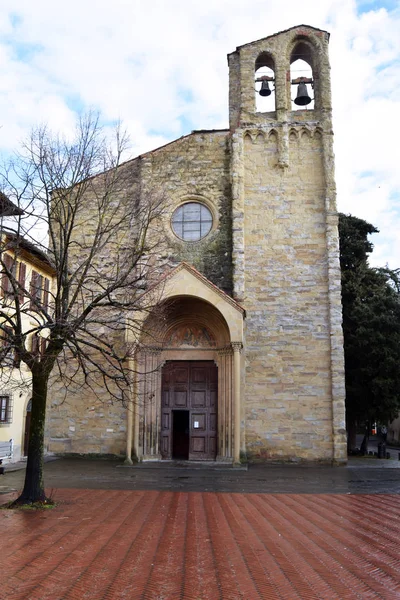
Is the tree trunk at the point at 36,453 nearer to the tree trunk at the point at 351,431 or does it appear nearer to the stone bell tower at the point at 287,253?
the stone bell tower at the point at 287,253

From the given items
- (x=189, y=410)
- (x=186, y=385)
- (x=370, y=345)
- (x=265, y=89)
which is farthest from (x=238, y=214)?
(x=370, y=345)

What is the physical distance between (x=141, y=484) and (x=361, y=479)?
6055 mm

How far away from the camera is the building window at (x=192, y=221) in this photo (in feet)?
62.7

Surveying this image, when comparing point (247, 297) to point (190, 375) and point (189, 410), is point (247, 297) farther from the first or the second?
point (189, 410)

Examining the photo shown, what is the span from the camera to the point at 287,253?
18.3m

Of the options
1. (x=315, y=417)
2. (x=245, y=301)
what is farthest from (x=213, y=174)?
(x=315, y=417)

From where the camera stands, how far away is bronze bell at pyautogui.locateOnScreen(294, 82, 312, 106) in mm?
19312

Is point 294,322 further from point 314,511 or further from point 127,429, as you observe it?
point 314,511

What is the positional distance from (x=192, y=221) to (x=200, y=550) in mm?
13848

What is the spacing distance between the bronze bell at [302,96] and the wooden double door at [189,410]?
1037cm

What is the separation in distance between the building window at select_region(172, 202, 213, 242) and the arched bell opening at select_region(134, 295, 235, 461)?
2.91 metres

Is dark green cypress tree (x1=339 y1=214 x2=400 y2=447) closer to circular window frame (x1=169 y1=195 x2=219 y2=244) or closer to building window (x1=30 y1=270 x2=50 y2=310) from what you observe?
circular window frame (x1=169 y1=195 x2=219 y2=244)

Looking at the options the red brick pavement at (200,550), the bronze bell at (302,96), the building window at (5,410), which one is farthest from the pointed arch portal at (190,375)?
the bronze bell at (302,96)

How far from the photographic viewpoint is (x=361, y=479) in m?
14.1
